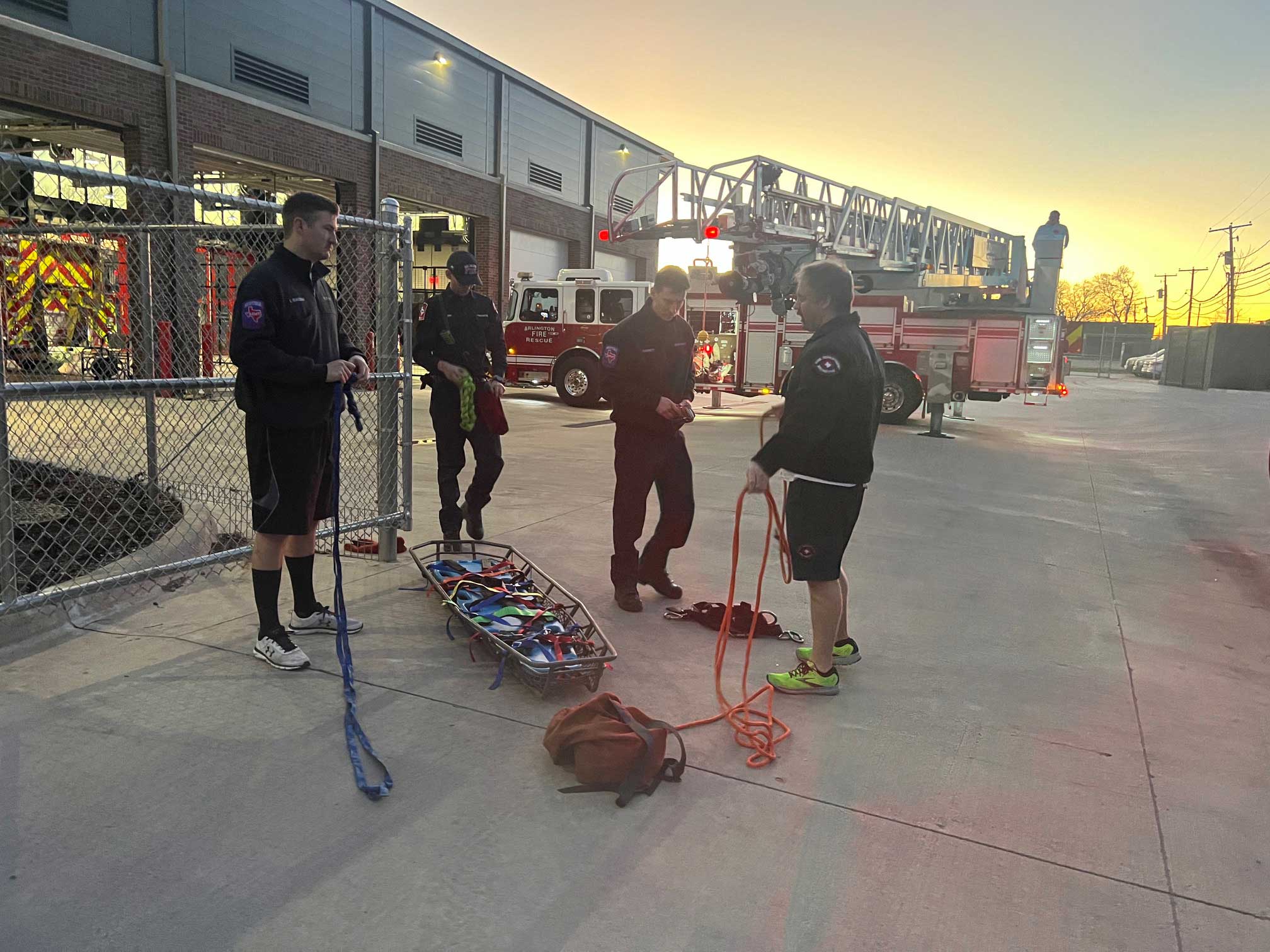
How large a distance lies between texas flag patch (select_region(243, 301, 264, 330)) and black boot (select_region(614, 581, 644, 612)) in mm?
2277

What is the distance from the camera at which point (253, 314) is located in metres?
3.52

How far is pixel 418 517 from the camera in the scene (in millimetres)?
6996

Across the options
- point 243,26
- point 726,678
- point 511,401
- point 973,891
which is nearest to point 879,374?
point 726,678

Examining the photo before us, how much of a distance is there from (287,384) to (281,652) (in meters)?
1.13

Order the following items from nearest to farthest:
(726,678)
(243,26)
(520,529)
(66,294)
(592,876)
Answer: (592,876)
(726,678)
(66,294)
(520,529)
(243,26)

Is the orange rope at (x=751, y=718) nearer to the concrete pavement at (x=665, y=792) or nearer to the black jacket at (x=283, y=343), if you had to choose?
the concrete pavement at (x=665, y=792)

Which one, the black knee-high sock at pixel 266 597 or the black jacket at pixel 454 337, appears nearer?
the black knee-high sock at pixel 266 597

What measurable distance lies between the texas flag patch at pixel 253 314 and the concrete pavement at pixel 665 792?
1.43 meters

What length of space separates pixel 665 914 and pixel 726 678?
5.58ft

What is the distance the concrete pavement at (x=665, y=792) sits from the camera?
91.3 inches

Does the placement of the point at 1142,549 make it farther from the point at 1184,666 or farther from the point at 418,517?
the point at 418,517

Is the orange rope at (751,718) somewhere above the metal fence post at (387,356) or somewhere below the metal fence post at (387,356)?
below

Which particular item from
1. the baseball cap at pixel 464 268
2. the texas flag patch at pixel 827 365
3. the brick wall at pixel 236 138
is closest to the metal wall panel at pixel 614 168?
the brick wall at pixel 236 138

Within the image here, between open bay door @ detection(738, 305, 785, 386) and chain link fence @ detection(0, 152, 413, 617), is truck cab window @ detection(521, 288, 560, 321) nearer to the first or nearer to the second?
open bay door @ detection(738, 305, 785, 386)
